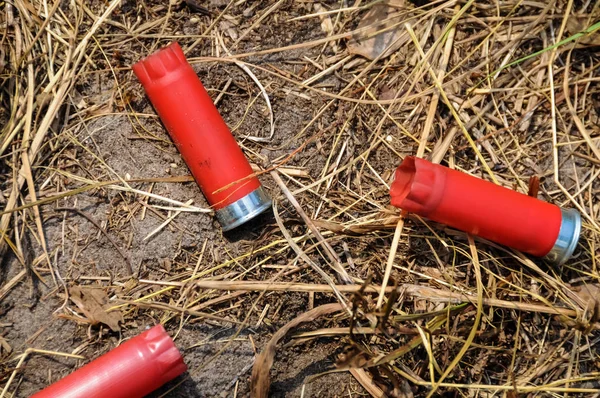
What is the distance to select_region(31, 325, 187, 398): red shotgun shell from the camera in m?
2.30

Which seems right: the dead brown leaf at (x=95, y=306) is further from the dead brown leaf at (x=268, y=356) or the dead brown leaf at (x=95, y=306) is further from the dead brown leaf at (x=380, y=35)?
the dead brown leaf at (x=380, y=35)

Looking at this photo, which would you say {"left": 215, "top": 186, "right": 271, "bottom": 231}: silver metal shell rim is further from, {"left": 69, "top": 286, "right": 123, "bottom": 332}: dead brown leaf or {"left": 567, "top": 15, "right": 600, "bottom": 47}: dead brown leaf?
{"left": 567, "top": 15, "right": 600, "bottom": 47}: dead brown leaf

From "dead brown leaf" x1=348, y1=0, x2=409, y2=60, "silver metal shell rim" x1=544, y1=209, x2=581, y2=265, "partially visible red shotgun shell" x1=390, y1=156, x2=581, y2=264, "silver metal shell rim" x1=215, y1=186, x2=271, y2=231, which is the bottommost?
"silver metal shell rim" x1=544, y1=209, x2=581, y2=265

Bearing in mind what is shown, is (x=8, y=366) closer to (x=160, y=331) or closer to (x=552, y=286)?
(x=160, y=331)

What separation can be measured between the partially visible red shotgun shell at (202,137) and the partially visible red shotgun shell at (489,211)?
62 cm

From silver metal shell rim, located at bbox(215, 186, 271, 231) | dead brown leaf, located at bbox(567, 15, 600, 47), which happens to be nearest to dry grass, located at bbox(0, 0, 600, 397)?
dead brown leaf, located at bbox(567, 15, 600, 47)

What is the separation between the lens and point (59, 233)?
105 inches

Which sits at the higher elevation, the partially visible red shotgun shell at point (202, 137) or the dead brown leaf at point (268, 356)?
the partially visible red shotgun shell at point (202, 137)

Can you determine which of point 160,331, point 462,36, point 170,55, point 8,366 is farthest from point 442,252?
point 8,366

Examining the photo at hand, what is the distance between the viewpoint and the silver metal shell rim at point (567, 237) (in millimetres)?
2469

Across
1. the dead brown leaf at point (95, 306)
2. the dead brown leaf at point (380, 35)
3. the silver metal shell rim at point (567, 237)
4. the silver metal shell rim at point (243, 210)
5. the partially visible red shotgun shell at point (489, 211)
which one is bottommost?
the silver metal shell rim at point (567, 237)

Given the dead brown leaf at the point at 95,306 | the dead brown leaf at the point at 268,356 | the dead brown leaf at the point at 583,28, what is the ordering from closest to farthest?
the dead brown leaf at the point at 268,356
the dead brown leaf at the point at 95,306
the dead brown leaf at the point at 583,28

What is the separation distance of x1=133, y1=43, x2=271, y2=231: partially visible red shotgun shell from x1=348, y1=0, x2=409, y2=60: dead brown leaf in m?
0.75

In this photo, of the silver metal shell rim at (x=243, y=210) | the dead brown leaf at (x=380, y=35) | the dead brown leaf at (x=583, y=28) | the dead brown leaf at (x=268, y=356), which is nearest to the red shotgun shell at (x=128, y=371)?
the dead brown leaf at (x=268, y=356)
